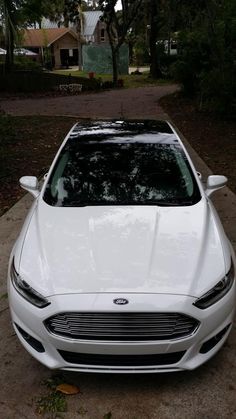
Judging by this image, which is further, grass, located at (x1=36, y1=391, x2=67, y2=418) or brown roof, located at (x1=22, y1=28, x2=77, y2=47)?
brown roof, located at (x1=22, y1=28, x2=77, y2=47)

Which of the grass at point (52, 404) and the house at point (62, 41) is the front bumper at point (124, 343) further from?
the house at point (62, 41)

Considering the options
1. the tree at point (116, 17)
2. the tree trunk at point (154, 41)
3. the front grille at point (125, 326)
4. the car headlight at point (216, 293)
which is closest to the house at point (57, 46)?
the tree trunk at point (154, 41)

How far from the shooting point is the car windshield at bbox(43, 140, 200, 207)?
13.5 ft

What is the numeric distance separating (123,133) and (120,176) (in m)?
0.79

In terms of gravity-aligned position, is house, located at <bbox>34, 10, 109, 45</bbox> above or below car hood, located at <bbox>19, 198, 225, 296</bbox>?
above

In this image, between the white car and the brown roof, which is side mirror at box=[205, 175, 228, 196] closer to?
the white car

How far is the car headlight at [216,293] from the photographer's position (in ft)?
9.82

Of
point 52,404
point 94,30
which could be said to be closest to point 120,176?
point 52,404

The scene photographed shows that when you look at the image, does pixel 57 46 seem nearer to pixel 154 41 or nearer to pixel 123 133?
pixel 154 41

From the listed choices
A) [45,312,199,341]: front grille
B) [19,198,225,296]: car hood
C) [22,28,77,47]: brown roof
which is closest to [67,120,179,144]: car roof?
[19,198,225,296]: car hood

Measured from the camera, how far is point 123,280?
3037 mm

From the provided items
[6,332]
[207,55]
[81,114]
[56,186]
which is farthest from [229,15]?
[6,332]

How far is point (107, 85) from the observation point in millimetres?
26047

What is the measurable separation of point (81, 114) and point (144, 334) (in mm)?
13850
